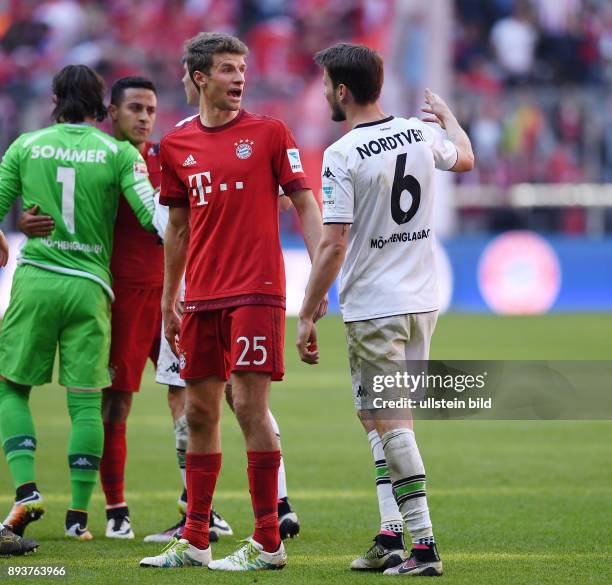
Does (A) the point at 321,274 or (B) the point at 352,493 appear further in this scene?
(B) the point at 352,493

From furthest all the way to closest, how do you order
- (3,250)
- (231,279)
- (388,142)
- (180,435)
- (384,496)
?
(180,435)
(3,250)
(384,496)
(231,279)
(388,142)

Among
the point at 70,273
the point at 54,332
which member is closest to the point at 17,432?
the point at 54,332

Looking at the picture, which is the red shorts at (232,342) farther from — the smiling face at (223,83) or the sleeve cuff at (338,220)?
the smiling face at (223,83)

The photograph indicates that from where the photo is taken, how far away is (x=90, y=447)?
20.4ft

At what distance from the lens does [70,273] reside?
625cm

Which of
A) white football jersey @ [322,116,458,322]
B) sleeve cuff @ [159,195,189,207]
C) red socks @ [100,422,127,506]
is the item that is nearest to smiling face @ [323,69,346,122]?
white football jersey @ [322,116,458,322]

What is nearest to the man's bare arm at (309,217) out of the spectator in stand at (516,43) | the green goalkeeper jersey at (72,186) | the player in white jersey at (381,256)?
the player in white jersey at (381,256)

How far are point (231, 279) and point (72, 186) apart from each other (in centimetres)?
138

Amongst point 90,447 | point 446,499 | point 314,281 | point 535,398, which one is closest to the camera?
point 314,281

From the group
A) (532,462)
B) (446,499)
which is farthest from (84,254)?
(532,462)

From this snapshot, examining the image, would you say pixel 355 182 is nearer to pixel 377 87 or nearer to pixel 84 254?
pixel 377 87

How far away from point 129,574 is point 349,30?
832 inches

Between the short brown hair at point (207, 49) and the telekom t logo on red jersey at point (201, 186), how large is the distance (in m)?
0.43

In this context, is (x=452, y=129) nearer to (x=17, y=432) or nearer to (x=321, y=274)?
(x=321, y=274)
